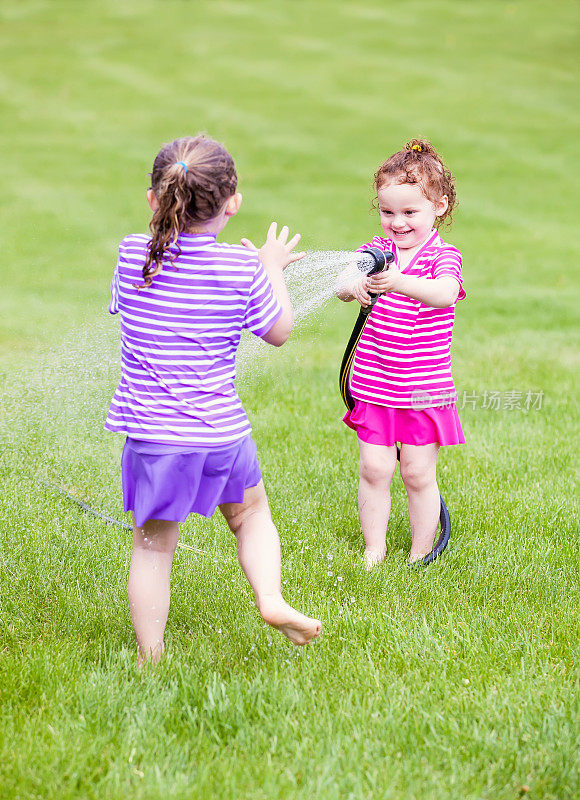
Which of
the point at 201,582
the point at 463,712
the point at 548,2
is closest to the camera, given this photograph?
the point at 463,712

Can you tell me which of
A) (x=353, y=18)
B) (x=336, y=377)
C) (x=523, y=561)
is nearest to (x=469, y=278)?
(x=336, y=377)

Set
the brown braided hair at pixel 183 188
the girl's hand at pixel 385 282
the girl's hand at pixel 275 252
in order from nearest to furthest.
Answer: the brown braided hair at pixel 183 188, the girl's hand at pixel 275 252, the girl's hand at pixel 385 282

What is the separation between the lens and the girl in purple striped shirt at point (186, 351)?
8.19 feet

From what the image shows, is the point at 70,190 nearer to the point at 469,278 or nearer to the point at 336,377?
the point at 469,278

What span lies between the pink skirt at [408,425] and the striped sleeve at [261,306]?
1.14 m

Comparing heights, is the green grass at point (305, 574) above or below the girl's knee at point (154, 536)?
below

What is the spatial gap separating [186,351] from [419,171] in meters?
1.34

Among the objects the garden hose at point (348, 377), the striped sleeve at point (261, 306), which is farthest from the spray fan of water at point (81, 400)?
the striped sleeve at point (261, 306)

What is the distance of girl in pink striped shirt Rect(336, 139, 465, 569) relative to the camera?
3469 millimetres

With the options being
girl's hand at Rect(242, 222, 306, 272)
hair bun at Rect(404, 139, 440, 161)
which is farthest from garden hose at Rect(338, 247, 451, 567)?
girl's hand at Rect(242, 222, 306, 272)

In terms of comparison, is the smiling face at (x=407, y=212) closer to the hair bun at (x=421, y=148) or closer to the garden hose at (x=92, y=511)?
the hair bun at (x=421, y=148)

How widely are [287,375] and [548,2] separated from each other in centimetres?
2024

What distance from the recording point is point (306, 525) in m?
3.88

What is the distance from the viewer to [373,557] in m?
3.64
